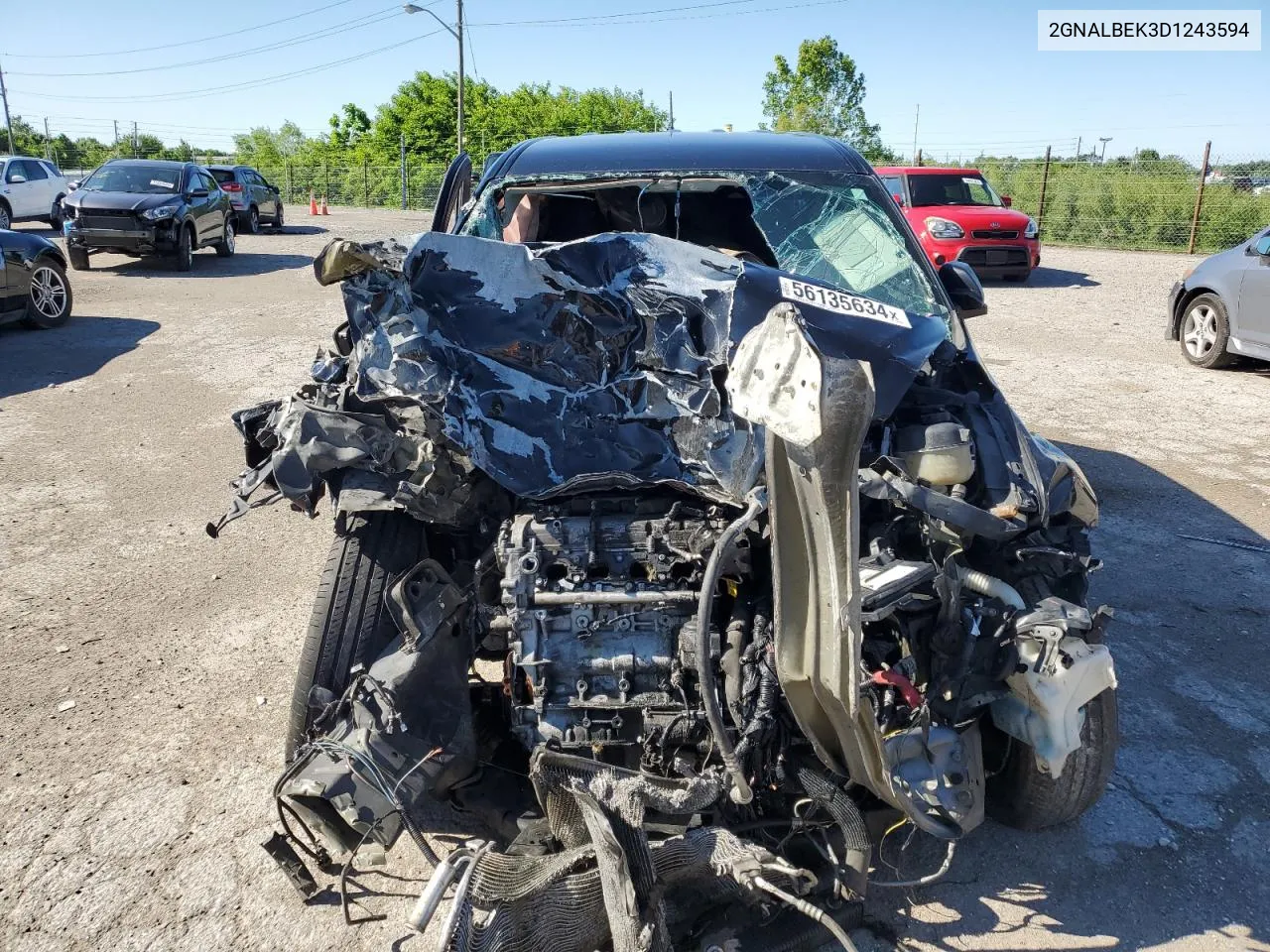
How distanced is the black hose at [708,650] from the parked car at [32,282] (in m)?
10.0

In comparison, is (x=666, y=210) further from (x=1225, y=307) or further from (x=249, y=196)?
(x=249, y=196)

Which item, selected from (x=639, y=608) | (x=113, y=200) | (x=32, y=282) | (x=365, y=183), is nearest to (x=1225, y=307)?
(x=639, y=608)

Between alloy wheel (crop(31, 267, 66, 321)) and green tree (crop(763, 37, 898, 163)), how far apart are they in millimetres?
28034

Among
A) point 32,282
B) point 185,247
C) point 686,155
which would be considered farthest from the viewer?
point 185,247

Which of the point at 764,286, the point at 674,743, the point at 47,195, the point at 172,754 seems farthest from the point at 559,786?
the point at 47,195

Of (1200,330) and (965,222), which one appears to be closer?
(1200,330)

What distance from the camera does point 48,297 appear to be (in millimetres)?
10273

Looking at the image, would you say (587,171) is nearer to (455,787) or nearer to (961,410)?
(961,410)

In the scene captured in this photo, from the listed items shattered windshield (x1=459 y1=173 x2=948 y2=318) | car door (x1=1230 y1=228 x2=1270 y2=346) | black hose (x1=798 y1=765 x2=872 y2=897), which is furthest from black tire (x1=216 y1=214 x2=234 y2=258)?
black hose (x1=798 y1=765 x2=872 y2=897)

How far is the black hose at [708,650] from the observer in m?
2.28

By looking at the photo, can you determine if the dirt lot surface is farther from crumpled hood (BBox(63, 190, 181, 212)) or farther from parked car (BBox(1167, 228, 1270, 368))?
crumpled hood (BBox(63, 190, 181, 212))

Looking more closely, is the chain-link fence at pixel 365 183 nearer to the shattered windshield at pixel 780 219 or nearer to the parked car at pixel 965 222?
the parked car at pixel 965 222

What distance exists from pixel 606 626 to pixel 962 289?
7.63 feet

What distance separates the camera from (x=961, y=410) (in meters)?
2.97
